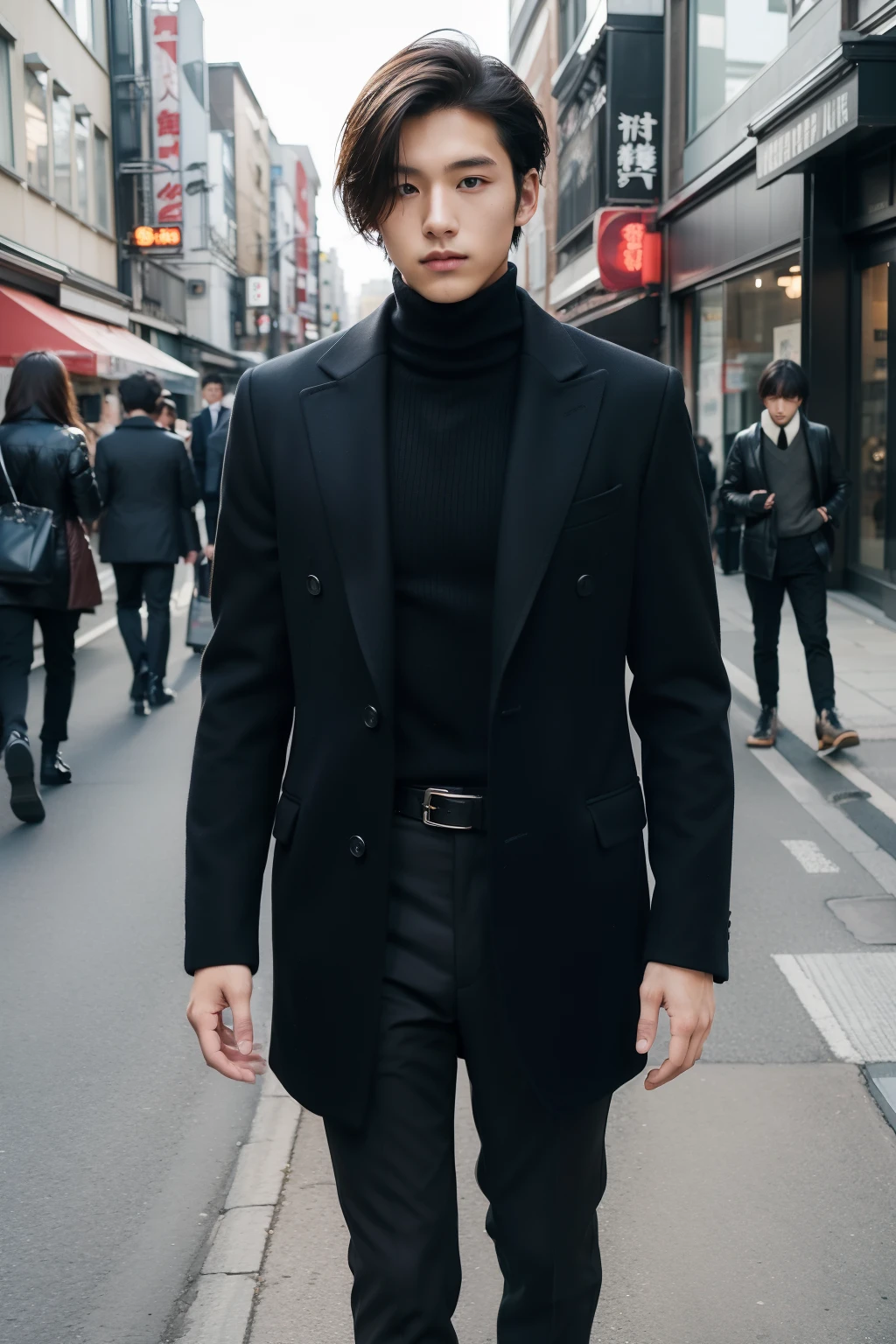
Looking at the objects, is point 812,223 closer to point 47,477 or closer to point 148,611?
point 148,611

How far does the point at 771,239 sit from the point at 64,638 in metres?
11.3

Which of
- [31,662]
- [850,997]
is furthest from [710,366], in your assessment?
[850,997]

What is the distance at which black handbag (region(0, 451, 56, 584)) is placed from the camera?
286 inches

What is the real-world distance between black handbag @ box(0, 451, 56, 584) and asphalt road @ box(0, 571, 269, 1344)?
1.11 m

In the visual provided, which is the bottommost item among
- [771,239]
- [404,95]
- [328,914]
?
[328,914]

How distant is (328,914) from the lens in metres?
2.00

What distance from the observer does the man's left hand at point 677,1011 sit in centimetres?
197

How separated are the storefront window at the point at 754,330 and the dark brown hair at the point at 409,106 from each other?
46.5ft

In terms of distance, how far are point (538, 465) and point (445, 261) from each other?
0.28 metres

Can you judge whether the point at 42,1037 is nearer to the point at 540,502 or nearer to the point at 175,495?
the point at 540,502

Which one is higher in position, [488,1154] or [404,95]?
[404,95]

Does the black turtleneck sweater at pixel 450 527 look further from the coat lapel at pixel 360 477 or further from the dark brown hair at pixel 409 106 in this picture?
the dark brown hair at pixel 409 106

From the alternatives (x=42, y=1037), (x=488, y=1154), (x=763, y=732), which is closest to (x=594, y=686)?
(x=488, y=1154)

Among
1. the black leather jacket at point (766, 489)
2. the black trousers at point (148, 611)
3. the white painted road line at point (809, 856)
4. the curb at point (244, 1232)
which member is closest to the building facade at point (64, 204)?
the black trousers at point (148, 611)
